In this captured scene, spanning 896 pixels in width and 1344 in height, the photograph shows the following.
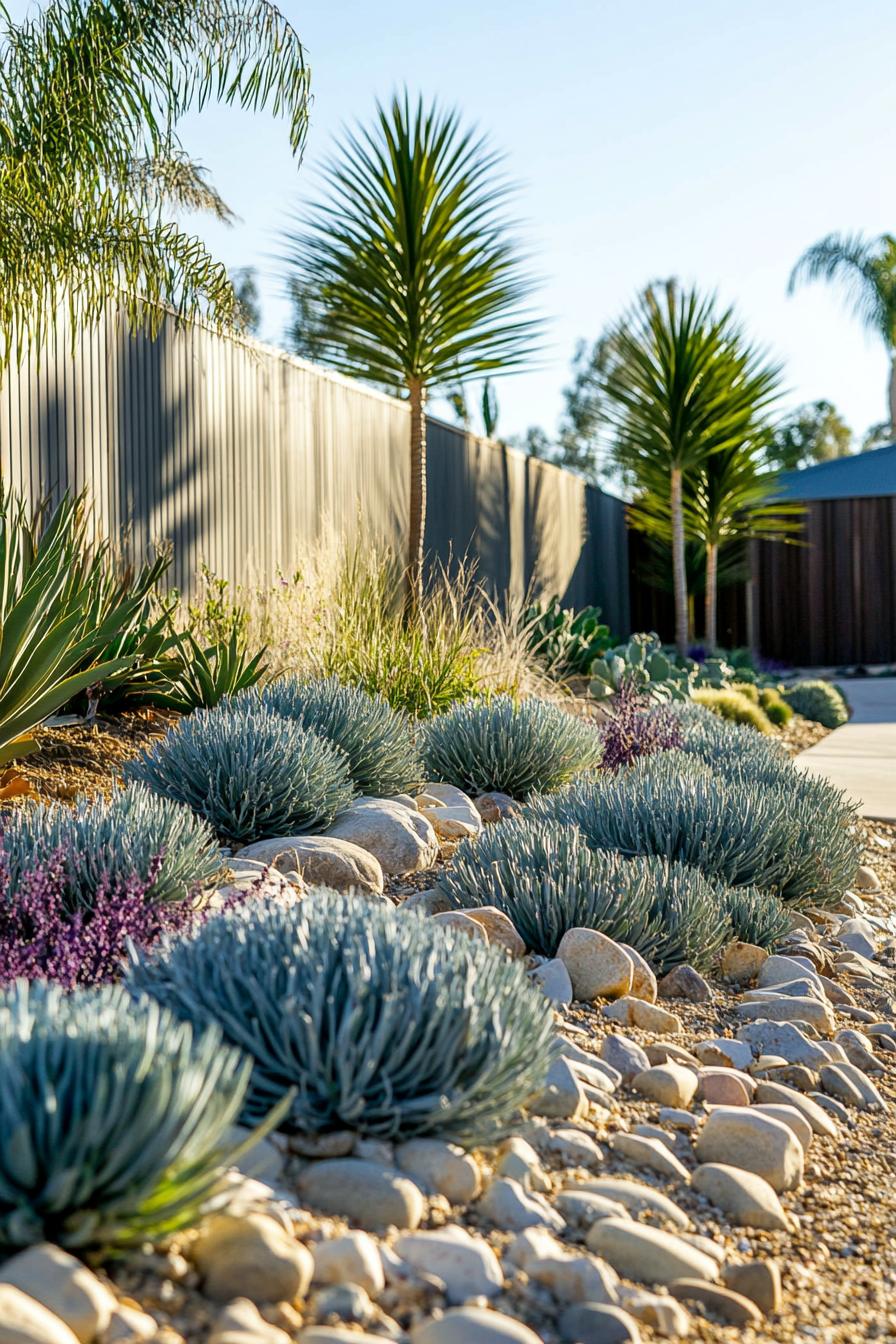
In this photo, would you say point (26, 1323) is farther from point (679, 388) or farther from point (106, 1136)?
point (679, 388)

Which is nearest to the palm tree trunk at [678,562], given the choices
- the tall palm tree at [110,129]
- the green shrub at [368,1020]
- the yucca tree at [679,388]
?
the yucca tree at [679,388]

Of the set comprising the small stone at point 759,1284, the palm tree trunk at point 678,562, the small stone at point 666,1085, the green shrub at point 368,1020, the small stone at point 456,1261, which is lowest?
the small stone at point 759,1284

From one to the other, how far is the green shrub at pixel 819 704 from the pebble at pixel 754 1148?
30.1 feet

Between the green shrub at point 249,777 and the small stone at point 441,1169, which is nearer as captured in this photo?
the small stone at point 441,1169

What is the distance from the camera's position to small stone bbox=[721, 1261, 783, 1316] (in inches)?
77.8

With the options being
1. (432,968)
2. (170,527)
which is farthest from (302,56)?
(432,968)

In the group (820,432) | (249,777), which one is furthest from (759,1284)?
(820,432)

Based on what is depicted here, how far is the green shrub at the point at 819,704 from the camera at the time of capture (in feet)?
37.2

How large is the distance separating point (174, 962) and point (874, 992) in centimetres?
233

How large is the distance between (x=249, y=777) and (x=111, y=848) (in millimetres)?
1046

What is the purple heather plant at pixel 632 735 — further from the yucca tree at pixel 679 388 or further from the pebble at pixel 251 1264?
the yucca tree at pixel 679 388

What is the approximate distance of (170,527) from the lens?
7.17m

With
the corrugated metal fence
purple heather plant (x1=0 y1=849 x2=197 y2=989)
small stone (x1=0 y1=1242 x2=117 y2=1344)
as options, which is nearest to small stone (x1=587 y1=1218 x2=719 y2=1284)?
small stone (x1=0 y1=1242 x2=117 y2=1344)

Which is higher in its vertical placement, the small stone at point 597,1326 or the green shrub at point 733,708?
the green shrub at point 733,708
